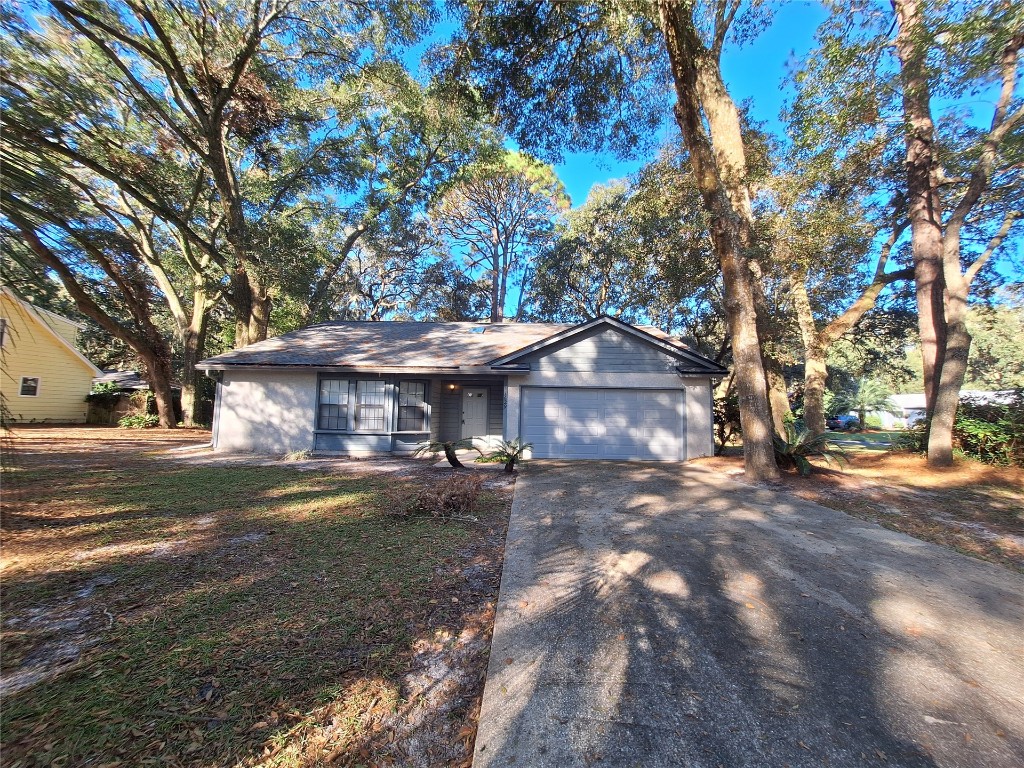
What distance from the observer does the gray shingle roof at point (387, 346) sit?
11.8m

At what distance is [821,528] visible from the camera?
17.1 feet

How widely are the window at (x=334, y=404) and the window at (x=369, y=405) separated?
0.35 meters

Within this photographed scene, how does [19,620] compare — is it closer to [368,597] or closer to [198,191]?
[368,597]

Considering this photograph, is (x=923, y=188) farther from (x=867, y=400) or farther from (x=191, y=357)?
(x=867, y=400)

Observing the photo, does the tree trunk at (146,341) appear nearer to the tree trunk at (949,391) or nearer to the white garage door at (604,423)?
the white garage door at (604,423)

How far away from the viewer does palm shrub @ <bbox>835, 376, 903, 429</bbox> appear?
1426 inches

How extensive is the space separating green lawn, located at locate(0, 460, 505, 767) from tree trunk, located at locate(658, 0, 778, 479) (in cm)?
569

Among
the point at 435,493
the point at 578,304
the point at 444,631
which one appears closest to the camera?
the point at 444,631

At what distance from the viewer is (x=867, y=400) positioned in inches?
1615

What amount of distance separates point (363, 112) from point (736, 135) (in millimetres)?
13968

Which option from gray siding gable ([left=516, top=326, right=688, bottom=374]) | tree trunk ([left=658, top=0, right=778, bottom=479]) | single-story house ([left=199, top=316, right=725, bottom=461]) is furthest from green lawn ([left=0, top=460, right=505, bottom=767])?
gray siding gable ([left=516, top=326, right=688, bottom=374])

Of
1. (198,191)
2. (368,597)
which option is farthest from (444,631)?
(198,191)

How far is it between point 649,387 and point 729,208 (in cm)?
472

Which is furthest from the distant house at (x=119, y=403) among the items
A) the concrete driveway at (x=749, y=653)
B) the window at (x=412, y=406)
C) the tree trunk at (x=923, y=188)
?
the tree trunk at (x=923, y=188)
